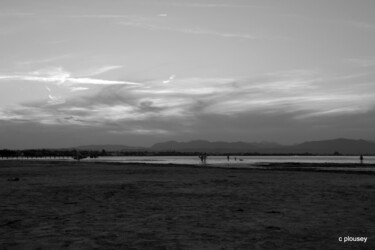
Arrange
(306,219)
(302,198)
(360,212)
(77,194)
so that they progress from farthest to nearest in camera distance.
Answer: (77,194), (302,198), (360,212), (306,219)

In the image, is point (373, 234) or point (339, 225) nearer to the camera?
point (373, 234)

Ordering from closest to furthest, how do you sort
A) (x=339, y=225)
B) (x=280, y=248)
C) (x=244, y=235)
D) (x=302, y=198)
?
(x=280, y=248) < (x=244, y=235) < (x=339, y=225) < (x=302, y=198)

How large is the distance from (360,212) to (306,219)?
267 centimetres

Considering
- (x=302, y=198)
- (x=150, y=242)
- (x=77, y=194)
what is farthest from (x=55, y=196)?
(x=302, y=198)

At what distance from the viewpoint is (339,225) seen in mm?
10961

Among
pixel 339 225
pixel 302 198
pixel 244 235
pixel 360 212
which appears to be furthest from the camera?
pixel 302 198

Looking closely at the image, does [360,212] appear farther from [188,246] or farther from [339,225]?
[188,246]

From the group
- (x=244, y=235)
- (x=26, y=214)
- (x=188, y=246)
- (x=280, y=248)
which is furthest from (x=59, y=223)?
(x=280, y=248)

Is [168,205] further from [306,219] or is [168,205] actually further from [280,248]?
[280,248]

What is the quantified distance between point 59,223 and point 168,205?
5.01 metres

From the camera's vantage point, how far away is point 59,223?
11141mm

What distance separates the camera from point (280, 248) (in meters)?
8.44

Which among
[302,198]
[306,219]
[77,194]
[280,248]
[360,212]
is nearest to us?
[280,248]

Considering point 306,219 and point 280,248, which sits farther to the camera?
point 306,219
